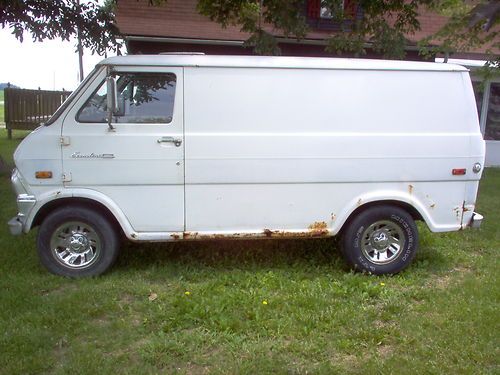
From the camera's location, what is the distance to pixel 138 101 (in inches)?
185

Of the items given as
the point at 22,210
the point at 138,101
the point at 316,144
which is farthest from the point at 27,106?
the point at 316,144

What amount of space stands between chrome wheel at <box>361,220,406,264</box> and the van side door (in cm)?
191

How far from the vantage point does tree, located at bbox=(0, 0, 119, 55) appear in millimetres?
8078

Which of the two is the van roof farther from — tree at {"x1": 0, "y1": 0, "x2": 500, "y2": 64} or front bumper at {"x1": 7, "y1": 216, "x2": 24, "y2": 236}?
tree at {"x1": 0, "y1": 0, "x2": 500, "y2": 64}

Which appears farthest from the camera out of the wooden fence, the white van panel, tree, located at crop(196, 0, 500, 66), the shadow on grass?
the wooden fence

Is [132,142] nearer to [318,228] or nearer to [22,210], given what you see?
[22,210]

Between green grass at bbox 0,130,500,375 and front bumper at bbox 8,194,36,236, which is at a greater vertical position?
front bumper at bbox 8,194,36,236

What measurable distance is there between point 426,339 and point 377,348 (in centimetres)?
40

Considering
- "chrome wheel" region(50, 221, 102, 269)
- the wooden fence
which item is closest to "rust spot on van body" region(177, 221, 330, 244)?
"chrome wheel" region(50, 221, 102, 269)

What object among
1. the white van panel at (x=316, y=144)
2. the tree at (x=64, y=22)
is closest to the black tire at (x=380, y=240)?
the white van panel at (x=316, y=144)

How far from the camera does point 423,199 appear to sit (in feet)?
16.4

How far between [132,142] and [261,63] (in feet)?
4.59

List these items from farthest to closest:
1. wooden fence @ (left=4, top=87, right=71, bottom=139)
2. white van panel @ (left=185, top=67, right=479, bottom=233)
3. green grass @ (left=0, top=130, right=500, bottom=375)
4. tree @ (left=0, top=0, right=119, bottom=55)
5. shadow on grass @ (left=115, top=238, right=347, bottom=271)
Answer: wooden fence @ (left=4, top=87, right=71, bottom=139)
tree @ (left=0, top=0, right=119, bottom=55)
shadow on grass @ (left=115, top=238, right=347, bottom=271)
white van panel @ (left=185, top=67, right=479, bottom=233)
green grass @ (left=0, top=130, right=500, bottom=375)

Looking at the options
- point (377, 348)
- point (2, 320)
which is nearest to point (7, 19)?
point (2, 320)
